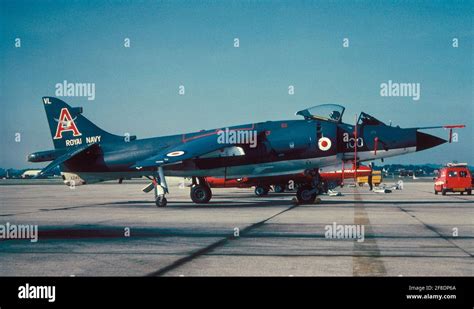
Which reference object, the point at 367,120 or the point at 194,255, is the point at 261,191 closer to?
the point at 367,120

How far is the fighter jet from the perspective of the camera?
963 inches

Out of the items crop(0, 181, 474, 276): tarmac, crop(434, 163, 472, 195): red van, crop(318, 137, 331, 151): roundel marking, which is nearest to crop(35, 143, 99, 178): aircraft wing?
crop(0, 181, 474, 276): tarmac

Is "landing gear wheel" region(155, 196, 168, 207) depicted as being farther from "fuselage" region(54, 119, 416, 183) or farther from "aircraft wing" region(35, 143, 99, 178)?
"aircraft wing" region(35, 143, 99, 178)

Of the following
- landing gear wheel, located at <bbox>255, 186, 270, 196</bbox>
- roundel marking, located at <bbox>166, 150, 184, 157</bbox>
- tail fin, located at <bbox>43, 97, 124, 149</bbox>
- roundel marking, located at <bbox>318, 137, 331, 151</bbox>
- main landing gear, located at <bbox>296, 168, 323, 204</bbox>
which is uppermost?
tail fin, located at <bbox>43, 97, 124, 149</bbox>

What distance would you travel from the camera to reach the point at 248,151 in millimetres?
25172

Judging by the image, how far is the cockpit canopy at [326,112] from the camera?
25.0 m

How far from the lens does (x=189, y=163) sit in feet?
85.7

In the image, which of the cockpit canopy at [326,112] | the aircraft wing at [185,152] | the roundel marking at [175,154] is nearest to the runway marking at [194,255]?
the aircraft wing at [185,152]

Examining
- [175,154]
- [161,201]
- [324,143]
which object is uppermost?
[324,143]

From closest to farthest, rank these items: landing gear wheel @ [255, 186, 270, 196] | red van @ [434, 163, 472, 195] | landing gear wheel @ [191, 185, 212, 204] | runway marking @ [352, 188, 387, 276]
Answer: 1. runway marking @ [352, 188, 387, 276]
2. landing gear wheel @ [191, 185, 212, 204]
3. red van @ [434, 163, 472, 195]
4. landing gear wheel @ [255, 186, 270, 196]

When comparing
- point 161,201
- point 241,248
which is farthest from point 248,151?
point 241,248

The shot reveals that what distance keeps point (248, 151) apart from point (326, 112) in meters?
3.91
